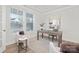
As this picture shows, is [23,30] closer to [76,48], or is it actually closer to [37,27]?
[37,27]

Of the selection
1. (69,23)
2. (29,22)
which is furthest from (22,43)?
(69,23)

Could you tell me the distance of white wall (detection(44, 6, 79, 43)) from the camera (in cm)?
150

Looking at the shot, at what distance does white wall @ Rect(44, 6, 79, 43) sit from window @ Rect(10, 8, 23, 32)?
52 centimetres

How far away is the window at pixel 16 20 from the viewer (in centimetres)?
150

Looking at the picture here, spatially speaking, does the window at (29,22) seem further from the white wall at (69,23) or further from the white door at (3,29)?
the white door at (3,29)

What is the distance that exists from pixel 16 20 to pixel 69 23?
1.02 meters

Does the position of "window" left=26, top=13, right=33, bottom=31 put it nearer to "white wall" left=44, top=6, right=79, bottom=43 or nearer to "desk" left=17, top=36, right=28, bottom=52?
"desk" left=17, top=36, right=28, bottom=52

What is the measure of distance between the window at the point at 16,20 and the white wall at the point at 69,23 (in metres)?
0.52

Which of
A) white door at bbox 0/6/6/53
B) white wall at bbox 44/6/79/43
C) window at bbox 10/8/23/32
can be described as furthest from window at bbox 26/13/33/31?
white door at bbox 0/6/6/53

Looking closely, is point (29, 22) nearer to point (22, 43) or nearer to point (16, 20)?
point (16, 20)

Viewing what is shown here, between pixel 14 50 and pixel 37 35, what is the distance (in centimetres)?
52

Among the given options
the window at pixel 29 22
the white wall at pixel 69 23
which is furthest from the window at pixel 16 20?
the white wall at pixel 69 23
